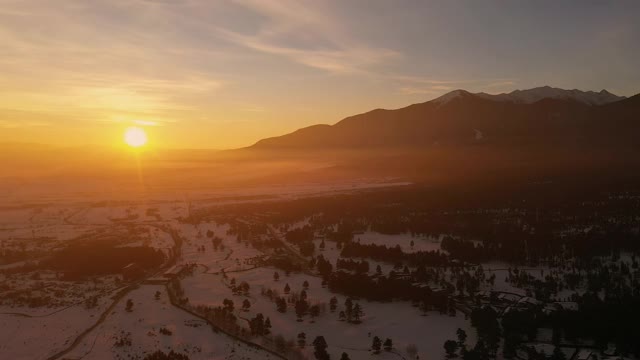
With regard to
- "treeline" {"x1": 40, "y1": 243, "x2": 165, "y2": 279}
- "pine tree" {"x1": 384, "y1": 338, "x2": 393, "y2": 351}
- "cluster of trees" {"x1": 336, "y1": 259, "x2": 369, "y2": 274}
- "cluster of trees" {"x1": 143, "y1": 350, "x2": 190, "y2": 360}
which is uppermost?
"treeline" {"x1": 40, "y1": 243, "x2": 165, "y2": 279}

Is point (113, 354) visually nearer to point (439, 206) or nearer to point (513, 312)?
point (513, 312)

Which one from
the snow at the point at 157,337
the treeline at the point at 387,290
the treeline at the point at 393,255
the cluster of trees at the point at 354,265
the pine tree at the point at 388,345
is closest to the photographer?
the snow at the point at 157,337

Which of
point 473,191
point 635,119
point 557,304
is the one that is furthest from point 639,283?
point 635,119

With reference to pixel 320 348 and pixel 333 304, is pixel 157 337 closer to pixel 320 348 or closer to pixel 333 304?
pixel 320 348

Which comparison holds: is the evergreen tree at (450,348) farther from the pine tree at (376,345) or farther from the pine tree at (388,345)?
the pine tree at (376,345)

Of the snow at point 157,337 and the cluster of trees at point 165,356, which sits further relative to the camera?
the snow at point 157,337

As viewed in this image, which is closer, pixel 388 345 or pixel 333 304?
pixel 388 345

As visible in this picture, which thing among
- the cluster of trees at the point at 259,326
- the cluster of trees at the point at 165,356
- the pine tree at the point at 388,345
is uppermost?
the cluster of trees at the point at 259,326

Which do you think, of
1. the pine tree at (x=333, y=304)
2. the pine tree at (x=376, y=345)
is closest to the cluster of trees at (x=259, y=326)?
the pine tree at (x=333, y=304)

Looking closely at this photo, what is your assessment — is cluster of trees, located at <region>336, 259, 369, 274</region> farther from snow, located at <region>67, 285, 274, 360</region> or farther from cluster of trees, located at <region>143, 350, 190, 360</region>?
cluster of trees, located at <region>143, 350, 190, 360</region>

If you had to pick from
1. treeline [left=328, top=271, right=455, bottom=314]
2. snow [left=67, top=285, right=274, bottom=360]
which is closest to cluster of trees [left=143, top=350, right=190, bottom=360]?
snow [left=67, top=285, right=274, bottom=360]

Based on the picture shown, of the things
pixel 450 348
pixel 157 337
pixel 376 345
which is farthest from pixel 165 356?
pixel 450 348
